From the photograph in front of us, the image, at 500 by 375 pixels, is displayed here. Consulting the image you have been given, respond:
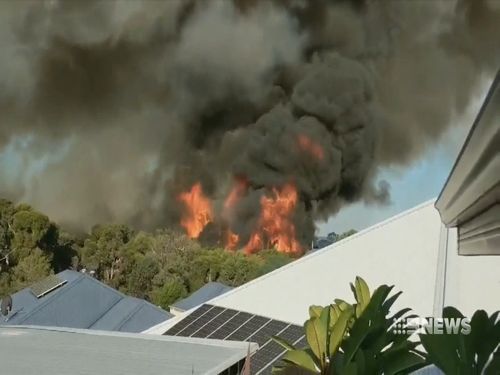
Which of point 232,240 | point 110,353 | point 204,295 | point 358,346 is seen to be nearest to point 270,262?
point 204,295

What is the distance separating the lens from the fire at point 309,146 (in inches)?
2655

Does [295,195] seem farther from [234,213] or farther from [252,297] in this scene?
[252,297]

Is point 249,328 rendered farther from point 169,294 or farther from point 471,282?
point 169,294

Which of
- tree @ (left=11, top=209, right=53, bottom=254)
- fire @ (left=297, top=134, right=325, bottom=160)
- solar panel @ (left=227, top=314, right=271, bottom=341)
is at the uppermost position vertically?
fire @ (left=297, top=134, right=325, bottom=160)

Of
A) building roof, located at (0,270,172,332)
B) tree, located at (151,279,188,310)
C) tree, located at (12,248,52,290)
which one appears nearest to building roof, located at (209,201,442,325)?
building roof, located at (0,270,172,332)

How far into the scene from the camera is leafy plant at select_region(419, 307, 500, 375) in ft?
13.0

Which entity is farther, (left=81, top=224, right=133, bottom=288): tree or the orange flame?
the orange flame

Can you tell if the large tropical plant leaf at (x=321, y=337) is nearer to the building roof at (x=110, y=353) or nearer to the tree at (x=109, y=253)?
the building roof at (x=110, y=353)

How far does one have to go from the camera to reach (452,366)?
4.00m

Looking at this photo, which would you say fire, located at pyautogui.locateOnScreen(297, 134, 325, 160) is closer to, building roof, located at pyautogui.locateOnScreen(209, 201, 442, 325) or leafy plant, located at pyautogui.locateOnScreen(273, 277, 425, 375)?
building roof, located at pyautogui.locateOnScreen(209, 201, 442, 325)

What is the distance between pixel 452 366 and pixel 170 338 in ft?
20.8

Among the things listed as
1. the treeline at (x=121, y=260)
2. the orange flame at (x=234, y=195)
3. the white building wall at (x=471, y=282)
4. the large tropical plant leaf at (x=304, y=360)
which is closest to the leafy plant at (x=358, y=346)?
the large tropical plant leaf at (x=304, y=360)

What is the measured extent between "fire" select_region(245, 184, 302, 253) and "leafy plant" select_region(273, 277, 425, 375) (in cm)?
6271

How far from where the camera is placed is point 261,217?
7031 cm
